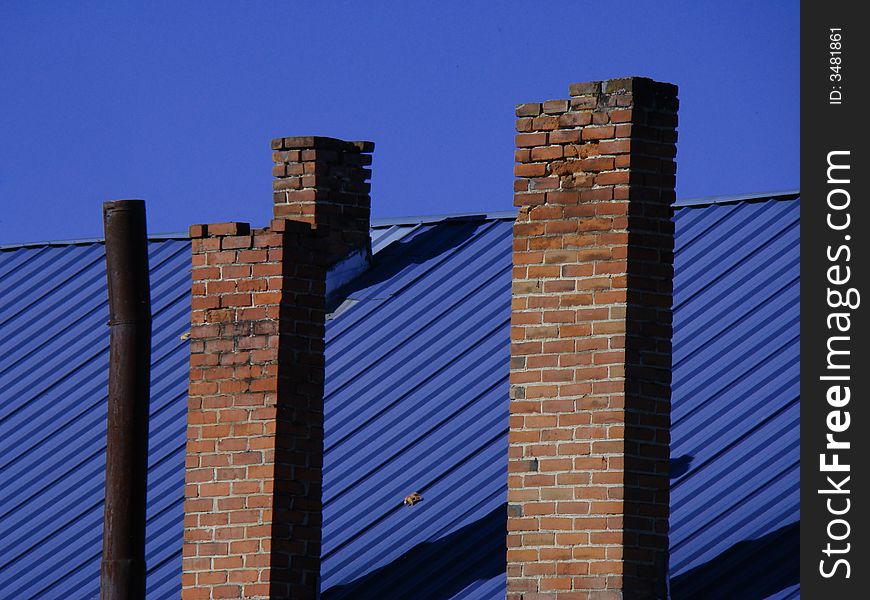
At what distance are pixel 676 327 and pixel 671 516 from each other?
Result: 7.11 ft

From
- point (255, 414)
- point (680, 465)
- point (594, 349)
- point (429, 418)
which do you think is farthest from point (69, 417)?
point (594, 349)

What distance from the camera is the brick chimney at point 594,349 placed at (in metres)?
9.73

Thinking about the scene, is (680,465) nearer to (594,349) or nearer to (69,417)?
(594,349)

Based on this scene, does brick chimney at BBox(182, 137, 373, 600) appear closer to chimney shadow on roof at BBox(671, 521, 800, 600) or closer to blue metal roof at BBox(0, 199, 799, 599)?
blue metal roof at BBox(0, 199, 799, 599)

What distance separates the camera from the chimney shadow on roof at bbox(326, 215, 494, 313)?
48.7 feet

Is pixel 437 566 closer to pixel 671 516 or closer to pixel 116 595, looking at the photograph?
pixel 671 516

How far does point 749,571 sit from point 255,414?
3029 millimetres

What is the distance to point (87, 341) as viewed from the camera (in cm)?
1566

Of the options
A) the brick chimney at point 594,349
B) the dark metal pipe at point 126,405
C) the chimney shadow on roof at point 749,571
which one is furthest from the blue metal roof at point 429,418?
the dark metal pipe at point 126,405

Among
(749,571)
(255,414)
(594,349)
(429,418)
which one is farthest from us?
(429,418)

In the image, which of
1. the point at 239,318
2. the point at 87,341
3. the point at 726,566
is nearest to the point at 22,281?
the point at 87,341

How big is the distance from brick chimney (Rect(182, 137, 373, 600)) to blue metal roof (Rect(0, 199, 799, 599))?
107 centimetres

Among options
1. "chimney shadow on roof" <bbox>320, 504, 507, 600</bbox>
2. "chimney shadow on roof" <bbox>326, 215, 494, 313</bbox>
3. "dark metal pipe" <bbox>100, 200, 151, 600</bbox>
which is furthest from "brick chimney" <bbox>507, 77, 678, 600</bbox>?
"chimney shadow on roof" <bbox>326, 215, 494, 313</bbox>

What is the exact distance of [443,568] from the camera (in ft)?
37.8
